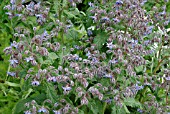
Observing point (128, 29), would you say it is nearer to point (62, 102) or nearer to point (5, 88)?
point (62, 102)

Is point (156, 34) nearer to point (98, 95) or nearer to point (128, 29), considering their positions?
point (128, 29)

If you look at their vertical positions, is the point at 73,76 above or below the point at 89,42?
below

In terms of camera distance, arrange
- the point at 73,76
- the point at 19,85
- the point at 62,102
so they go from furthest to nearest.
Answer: the point at 19,85
the point at 62,102
the point at 73,76

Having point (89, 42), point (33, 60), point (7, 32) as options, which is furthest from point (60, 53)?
point (7, 32)

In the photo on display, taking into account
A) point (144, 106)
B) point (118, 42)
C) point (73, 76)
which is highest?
point (118, 42)

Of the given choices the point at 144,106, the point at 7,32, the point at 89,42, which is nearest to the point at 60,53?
the point at 89,42

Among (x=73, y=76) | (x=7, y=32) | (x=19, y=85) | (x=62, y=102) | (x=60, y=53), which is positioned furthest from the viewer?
(x=7, y=32)

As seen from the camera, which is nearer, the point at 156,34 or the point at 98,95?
the point at 98,95
